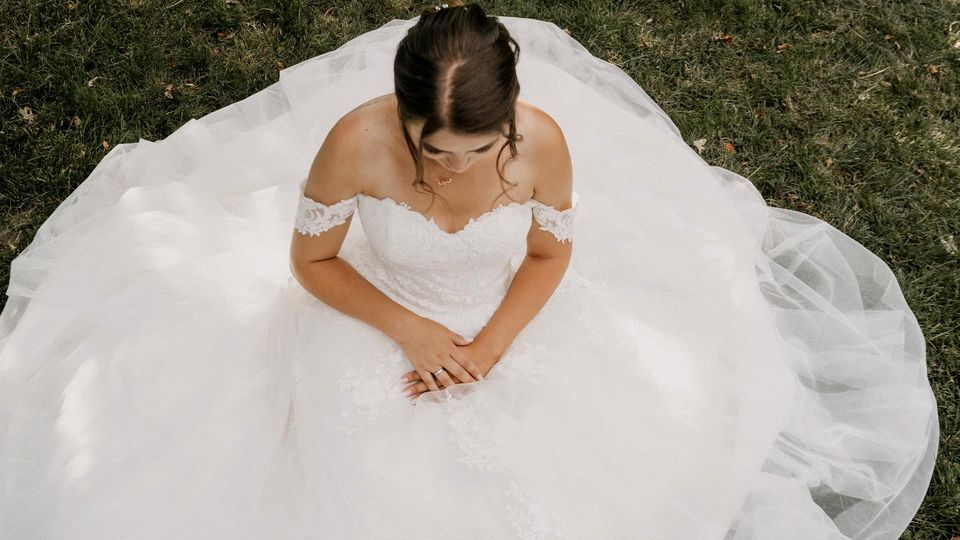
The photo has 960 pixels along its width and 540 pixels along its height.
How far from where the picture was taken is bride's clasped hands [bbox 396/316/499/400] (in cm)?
266

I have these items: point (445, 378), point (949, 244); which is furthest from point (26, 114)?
point (949, 244)

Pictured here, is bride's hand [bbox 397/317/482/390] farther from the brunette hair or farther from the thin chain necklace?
the brunette hair

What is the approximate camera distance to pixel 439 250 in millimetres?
2590

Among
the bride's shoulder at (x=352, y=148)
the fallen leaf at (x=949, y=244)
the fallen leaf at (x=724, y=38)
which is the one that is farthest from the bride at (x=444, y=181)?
the fallen leaf at (x=724, y=38)

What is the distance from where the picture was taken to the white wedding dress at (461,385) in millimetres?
2484

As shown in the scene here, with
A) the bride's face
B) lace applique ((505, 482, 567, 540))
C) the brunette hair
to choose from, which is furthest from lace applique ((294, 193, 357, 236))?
lace applique ((505, 482, 567, 540))

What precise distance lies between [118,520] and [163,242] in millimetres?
1193

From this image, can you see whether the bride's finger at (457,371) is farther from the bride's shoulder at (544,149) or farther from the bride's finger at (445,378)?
the bride's shoulder at (544,149)

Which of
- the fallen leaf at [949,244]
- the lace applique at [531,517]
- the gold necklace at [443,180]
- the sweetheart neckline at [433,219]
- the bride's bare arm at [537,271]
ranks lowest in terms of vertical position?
the fallen leaf at [949,244]

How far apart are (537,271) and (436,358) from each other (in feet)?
1.63

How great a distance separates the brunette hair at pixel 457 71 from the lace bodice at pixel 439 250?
0.50 m

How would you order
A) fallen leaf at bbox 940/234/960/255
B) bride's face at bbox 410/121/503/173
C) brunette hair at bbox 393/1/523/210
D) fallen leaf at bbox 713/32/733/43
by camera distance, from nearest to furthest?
brunette hair at bbox 393/1/523/210 → bride's face at bbox 410/121/503/173 → fallen leaf at bbox 940/234/960/255 → fallen leaf at bbox 713/32/733/43

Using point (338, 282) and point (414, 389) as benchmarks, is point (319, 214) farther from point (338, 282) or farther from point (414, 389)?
point (414, 389)

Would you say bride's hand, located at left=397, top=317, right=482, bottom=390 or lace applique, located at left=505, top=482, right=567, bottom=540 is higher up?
bride's hand, located at left=397, top=317, right=482, bottom=390
